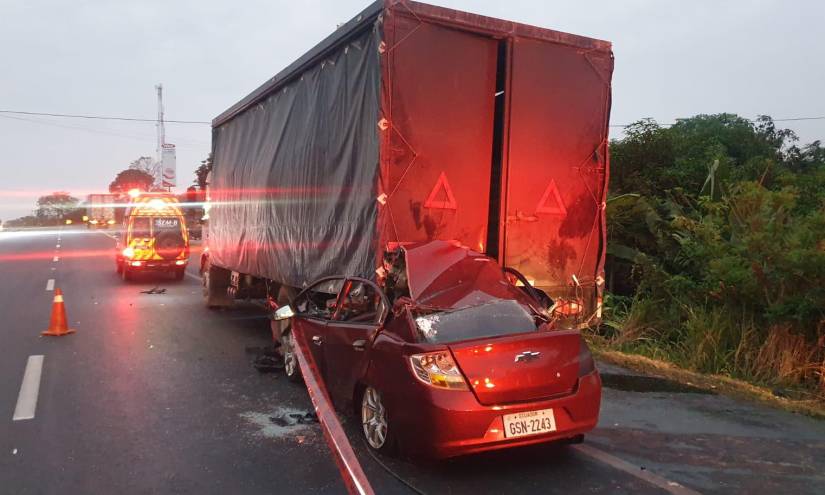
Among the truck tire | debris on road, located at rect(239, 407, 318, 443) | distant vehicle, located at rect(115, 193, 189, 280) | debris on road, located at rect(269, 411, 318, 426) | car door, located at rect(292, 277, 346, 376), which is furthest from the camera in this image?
distant vehicle, located at rect(115, 193, 189, 280)

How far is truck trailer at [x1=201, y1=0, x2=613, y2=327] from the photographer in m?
5.97

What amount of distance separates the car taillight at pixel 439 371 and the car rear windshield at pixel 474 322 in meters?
0.24

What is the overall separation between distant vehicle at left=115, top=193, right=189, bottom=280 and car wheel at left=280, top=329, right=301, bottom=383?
40.9 ft

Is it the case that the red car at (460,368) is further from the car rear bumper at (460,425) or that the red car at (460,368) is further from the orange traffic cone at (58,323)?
the orange traffic cone at (58,323)

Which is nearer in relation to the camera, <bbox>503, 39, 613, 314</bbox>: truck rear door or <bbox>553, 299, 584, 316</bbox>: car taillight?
<bbox>503, 39, 613, 314</bbox>: truck rear door

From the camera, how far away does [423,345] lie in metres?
4.32

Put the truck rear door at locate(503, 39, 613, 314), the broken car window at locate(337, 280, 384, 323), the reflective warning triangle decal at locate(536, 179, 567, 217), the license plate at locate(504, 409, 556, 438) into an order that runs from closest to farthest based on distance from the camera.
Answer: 1. the license plate at locate(504, 409, 556, 438)
2. the broken car window at locate(337, 280, 384, 323)
3. the truck rear door at locate(503, 39, 613, 314)
4. the reflective warning triangle decal at locate(536, 179, 567, 217)

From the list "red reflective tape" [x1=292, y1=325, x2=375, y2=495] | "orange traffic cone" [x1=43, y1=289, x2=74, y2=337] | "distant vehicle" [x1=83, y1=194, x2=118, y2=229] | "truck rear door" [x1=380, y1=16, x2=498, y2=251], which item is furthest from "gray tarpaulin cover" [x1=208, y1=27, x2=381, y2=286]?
"distant vehicle" [x1=83, y1=194, x2=118, y2=229]

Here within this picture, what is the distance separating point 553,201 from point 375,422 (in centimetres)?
314

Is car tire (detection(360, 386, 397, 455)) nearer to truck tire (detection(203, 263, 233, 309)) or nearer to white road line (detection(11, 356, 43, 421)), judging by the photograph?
white road line (detection(11, 356, 43, 421))

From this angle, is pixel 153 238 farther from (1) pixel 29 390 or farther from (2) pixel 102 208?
(2) pixel 102 208

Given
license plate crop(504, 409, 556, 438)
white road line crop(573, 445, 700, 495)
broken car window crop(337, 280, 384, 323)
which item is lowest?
white road line crop(573, 445, 700, 495)

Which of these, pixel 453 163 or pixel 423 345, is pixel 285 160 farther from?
pixel 423 345

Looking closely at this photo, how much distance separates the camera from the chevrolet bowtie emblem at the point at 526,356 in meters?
4.33
